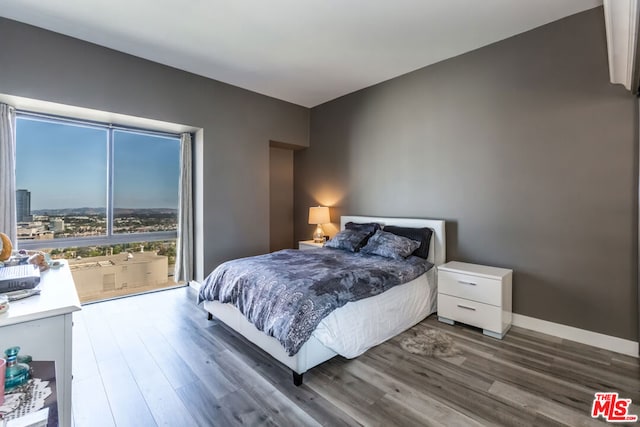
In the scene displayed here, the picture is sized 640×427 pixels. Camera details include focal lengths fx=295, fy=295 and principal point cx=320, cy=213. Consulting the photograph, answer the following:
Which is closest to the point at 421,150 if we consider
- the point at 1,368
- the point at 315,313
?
the point at 315,313

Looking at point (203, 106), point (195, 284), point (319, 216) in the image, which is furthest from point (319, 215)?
point (203, 106)

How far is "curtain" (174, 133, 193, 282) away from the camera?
4180 mm

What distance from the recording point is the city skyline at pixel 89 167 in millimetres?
3322

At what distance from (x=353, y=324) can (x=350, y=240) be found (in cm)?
144

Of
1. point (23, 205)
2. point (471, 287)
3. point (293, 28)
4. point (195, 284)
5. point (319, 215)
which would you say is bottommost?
point (195, 284)

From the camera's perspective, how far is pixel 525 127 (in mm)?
2910

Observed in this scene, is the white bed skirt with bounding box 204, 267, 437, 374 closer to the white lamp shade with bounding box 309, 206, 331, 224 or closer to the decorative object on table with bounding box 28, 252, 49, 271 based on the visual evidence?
the decorative object on table with bounding box 28, 252, 49, 271

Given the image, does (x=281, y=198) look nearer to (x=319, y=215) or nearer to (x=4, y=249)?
(x=319, y=215)

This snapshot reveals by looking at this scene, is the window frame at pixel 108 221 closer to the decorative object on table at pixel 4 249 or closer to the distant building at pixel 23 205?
the distant building at pixel 23 205

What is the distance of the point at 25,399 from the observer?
34.7 inches

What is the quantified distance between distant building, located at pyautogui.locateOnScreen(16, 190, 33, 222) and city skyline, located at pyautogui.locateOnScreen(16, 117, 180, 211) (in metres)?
0.04

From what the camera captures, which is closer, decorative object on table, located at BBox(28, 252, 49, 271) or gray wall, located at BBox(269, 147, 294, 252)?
decorative object on table, located at BBox(28, 252, 49, 271)

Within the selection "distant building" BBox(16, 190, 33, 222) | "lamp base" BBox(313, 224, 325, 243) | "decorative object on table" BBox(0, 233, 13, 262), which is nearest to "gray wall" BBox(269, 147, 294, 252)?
"lamp base" BBox(313, 224, 325, 243)

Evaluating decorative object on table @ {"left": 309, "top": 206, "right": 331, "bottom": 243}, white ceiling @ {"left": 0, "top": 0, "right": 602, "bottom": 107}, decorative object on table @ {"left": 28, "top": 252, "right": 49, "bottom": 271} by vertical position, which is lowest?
decorative object on table @ {"left": 28, "top": 252, "right": 49, "bottom": 271}
